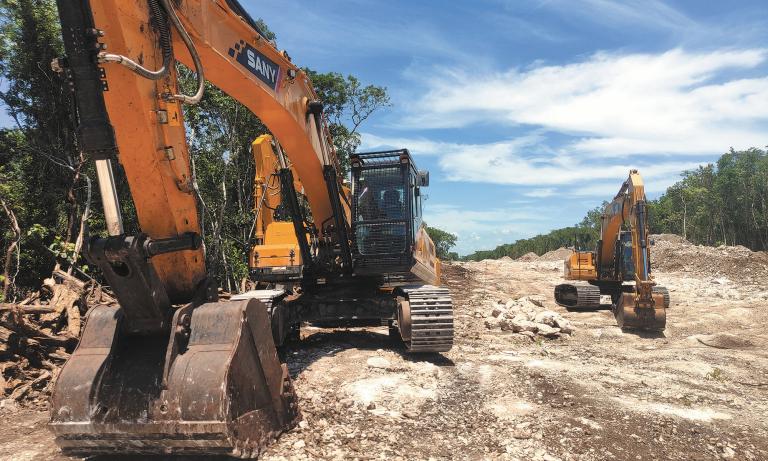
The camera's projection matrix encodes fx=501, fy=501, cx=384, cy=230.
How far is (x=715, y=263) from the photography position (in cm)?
2625

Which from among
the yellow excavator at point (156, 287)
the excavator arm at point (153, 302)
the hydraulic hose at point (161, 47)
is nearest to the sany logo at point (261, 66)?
the yellow excavator at point (156, 287)

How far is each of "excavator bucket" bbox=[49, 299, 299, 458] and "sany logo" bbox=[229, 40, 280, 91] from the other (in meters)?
2.49

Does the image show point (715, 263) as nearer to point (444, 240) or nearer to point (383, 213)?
point (383, 213)

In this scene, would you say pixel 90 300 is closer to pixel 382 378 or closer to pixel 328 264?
pixel 328 264

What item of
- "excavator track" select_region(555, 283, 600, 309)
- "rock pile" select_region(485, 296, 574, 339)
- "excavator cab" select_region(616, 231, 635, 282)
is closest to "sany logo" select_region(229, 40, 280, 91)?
"rock pile" select_region(485, 296, 574, 339)

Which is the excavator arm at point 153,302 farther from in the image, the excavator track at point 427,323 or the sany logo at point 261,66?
the excavator track at point 427,323

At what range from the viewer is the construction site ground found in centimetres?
A: 428

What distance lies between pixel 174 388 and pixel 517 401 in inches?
142

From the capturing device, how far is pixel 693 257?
28.4 metres

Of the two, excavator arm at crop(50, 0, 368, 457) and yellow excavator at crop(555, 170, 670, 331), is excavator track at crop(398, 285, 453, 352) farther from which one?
yellow excavator at crop(555, 170, 670, 331)

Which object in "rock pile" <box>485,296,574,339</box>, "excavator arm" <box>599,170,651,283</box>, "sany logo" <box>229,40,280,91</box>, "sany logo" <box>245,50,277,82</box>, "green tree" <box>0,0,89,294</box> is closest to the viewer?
"sany logo" <box>229,40,280,91</box>

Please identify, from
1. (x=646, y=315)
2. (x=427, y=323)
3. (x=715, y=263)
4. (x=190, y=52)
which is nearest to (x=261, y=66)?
(x=190, y=52)

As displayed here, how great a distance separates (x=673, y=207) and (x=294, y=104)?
64.7 metres

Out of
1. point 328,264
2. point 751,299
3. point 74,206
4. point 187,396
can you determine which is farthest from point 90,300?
point 751,299
